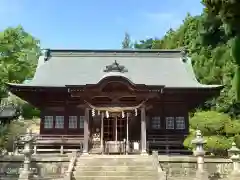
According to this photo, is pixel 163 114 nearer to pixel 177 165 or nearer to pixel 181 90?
pixel 181 90

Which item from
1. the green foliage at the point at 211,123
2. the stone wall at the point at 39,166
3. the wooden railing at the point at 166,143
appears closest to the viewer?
the stone wall at the point at 39,166

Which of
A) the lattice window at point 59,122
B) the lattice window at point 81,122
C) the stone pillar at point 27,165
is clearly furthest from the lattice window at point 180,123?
the stone pillar at point 27,165

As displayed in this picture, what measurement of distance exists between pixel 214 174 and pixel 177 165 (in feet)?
6.07

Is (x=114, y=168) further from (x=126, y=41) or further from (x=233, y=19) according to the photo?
(x=126, y=41)

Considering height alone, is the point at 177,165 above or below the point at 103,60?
below

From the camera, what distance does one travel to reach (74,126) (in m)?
22.2

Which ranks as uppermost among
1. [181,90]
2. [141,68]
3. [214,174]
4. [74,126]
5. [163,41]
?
[163,41]

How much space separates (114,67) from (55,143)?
6.22 metres

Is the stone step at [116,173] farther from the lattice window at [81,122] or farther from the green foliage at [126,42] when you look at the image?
the green foliage at [126,42]

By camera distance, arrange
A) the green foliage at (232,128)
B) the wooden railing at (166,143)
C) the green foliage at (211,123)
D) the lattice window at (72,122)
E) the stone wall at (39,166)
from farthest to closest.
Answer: the lattice window at (72,122) < the wooden railing at (166,143) < the green foliage at (211,123) < the green foliage at (232,128) < the stone wall at (39,166)

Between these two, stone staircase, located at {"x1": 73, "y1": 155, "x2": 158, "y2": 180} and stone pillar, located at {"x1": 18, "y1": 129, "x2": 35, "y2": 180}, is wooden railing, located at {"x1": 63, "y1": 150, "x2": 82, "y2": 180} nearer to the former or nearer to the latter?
stone staircase, located at {"x1": 73, "y1": 155, "x2": 158, "y2": 180}

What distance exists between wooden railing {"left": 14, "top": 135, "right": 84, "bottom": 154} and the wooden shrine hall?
0.06 m

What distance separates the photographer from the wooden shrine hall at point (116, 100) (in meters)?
19.1

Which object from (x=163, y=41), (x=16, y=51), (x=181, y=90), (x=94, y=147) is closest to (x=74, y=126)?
(x=94, y=147)
